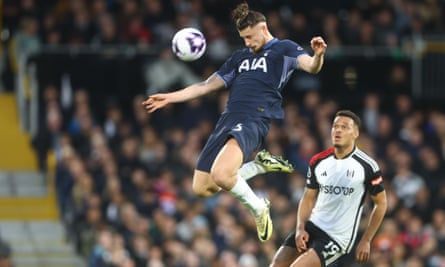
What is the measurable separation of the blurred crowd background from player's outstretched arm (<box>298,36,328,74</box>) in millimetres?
7280

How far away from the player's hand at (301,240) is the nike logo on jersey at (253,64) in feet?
5.90

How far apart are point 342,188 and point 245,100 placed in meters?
1.39

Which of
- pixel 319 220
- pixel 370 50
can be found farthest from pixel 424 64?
pixel 319 220

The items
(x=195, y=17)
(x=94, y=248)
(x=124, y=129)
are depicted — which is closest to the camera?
(x=94, y=248)

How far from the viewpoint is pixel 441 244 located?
74.0 feet

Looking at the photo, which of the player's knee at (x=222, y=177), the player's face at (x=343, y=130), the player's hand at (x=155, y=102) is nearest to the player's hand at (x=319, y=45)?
the player's face at (x=343, y=130)

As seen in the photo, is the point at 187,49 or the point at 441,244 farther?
the point at 441,244

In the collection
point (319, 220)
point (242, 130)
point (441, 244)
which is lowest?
point (441, 244)

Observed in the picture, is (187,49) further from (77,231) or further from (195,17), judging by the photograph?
(195,17)

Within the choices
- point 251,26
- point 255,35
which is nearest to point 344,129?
point 255,35

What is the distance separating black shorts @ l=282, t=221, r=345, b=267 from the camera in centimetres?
1494

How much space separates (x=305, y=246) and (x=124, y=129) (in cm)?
927

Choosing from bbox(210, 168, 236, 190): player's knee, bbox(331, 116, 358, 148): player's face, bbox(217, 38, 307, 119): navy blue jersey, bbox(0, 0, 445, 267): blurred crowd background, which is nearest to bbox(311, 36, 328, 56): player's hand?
bbox(217, 38, 307, 119): navy blue jersey

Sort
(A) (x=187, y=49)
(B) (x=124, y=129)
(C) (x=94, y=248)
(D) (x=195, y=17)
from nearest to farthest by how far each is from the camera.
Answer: (A) (x=187, y=49), (C) (x=94, y=248), (B) (x=124, y=129), (D) (x=195, y=17)
